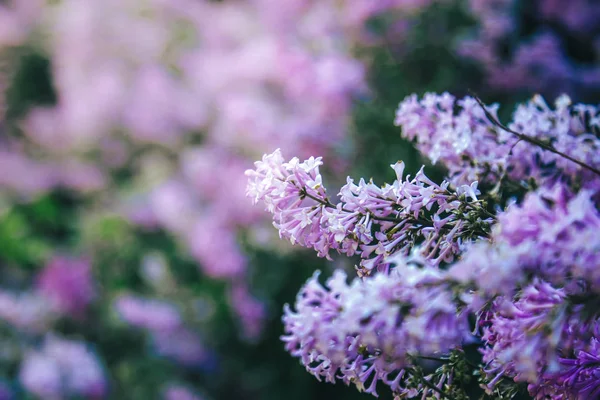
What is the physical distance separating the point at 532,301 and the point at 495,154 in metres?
0.27

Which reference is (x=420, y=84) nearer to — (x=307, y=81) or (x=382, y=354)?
(x=307, y=81)

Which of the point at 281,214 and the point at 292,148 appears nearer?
the point at 281,214

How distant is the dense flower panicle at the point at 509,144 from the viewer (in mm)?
623

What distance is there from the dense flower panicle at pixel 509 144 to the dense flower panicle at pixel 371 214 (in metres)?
0.13

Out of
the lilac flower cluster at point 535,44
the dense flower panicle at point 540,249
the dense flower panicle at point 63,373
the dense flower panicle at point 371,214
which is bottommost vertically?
the dense flower panicle at point 540,249

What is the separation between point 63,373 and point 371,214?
156 cm

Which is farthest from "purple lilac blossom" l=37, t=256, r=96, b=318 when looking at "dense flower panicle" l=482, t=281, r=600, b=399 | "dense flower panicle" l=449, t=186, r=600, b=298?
"dense flower panicle" l=449, t=186, r=600, b=298

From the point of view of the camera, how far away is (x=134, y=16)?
3.04 metres

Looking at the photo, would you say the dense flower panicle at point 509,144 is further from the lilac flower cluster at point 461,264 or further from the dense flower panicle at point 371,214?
the dense flower panicle at point 371,214

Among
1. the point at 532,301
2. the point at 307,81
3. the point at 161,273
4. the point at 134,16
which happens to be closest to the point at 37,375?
the point at 161,273

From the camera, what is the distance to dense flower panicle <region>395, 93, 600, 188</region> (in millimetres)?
623

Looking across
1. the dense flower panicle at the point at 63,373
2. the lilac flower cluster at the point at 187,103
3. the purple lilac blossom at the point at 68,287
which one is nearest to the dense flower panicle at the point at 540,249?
the lilac flower cluster at the point at 187,103

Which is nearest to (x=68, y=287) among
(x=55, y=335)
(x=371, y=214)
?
(x=55, y=335)

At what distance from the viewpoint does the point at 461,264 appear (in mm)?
367
